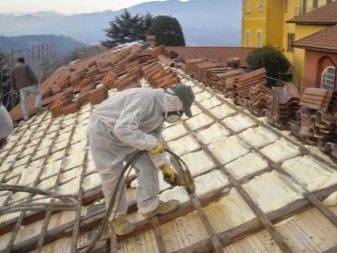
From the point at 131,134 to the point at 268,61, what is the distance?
21.6 metres

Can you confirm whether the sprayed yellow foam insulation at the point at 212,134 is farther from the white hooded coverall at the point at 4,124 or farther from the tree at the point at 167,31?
the tree at the point at 167,31

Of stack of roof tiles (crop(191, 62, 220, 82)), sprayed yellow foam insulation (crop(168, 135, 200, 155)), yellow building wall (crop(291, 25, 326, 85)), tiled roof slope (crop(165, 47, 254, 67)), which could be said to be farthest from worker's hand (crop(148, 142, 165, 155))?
yellow building wall (crop(291, 25, 326, 85))

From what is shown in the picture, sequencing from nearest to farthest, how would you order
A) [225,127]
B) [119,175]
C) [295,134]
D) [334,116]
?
[119,175] → [334,116] → [295,134] → [225,127]

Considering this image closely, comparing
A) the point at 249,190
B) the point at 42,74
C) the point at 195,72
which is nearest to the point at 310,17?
the point at 42,74

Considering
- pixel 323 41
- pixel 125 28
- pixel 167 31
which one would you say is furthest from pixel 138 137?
pixel 125 28

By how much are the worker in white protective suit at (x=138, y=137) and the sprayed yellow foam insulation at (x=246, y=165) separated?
71cm

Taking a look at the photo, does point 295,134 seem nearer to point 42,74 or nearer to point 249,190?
point 249,190

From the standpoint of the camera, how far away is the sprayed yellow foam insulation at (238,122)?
5.03m

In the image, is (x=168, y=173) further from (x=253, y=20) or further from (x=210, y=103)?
(x=253, y=20)

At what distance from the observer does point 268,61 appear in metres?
Result: 23.5

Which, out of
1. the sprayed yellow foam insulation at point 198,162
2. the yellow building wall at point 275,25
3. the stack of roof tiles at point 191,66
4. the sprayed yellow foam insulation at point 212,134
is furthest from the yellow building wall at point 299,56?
the sprayed yellow foam insulation at point 198,162

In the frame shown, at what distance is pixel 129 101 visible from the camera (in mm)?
3160

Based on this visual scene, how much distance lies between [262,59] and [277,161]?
20.2 m

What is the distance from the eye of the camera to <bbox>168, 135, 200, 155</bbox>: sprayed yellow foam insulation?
492 cm
